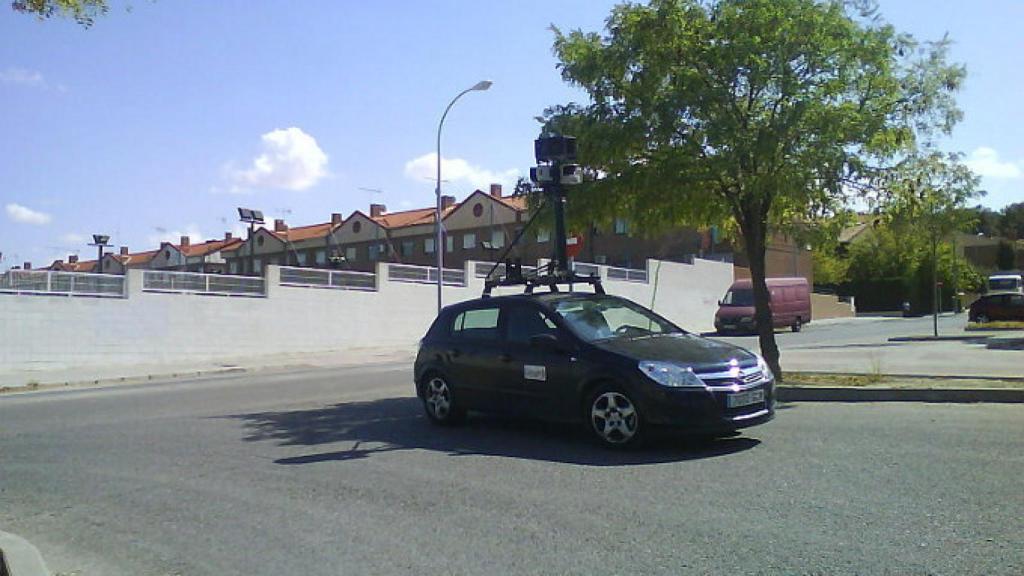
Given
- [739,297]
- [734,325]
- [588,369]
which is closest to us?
[588,369]

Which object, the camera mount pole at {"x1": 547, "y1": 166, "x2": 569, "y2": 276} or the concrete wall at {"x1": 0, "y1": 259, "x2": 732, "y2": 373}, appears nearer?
the camera mount pole at {"x1": 547, "y1": 166, "x2": 569, "y2": 276}

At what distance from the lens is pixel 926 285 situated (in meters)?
65.6

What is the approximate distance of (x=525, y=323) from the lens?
934 cm

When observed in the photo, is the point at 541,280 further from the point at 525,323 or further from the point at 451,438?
the point at 451,438

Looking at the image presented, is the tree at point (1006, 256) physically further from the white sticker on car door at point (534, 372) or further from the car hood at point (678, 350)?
the white sticker on car door at point (534, 372)

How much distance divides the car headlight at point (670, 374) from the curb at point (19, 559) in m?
4.88

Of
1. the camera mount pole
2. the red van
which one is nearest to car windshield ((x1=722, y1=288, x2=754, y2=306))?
the red van

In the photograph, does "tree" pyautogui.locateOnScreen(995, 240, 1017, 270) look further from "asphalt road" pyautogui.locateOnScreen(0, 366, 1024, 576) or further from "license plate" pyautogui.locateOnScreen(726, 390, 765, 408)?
"license plate" pyautogui.locateOnScreen(726, 390, 765, 408)

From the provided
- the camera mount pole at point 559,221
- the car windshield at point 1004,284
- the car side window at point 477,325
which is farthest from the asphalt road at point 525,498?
the car windshield at point 1004,284

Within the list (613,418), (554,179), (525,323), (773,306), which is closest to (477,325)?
(525,323)

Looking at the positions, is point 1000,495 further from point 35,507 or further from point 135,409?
point 135,409

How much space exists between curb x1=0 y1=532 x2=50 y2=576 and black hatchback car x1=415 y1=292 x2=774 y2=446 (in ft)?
15.5

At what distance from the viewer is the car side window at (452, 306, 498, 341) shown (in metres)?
9.70

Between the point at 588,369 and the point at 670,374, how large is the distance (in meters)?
0.84
